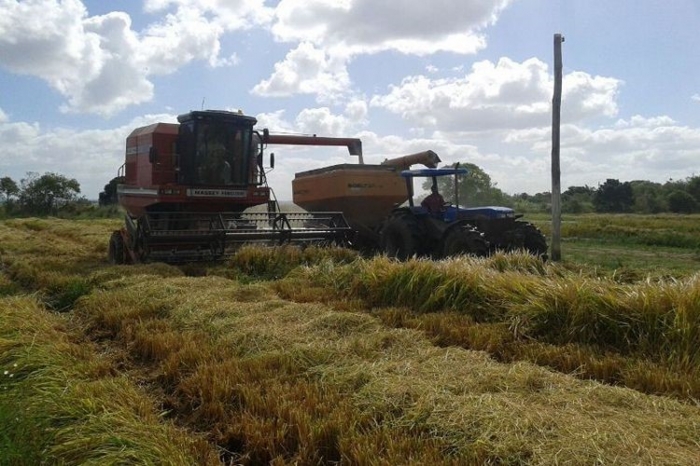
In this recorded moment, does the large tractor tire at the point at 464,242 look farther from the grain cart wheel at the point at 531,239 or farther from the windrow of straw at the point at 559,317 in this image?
the windrow of straw at the point at 559,317

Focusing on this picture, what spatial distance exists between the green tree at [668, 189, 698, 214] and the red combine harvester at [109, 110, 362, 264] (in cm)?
4581

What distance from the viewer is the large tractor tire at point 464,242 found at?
33.7 ft

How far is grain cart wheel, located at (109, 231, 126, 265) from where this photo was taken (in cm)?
1241

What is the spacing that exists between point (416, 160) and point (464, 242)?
4.13 m

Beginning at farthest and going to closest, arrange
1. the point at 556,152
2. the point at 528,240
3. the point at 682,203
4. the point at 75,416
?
the point at 682,203
the point at 556,152
the point at 528,240
the point at 75,416

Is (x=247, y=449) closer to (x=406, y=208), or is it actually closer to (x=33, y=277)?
(x=33, y=277)

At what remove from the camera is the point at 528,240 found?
11156mm

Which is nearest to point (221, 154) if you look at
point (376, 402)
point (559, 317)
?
point (559, 317)

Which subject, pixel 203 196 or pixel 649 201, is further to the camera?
pixel 649 201

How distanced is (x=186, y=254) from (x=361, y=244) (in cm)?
472

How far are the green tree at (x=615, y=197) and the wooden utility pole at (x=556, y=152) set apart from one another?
45721 millimetres

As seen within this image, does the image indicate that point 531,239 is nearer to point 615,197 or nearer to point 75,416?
point 75,416

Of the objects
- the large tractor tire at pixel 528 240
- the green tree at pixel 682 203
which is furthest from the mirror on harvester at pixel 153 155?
the green tree at pixel 682 203

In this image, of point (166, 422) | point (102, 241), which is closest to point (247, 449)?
point (166, 422)
